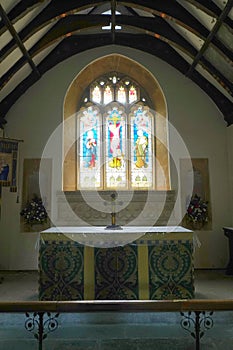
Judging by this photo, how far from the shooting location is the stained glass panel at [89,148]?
7.09 meters

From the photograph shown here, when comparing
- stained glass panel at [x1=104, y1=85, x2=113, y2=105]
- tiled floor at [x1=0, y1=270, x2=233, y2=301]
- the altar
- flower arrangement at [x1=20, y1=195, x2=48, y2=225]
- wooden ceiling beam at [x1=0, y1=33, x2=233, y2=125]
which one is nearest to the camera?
the altar

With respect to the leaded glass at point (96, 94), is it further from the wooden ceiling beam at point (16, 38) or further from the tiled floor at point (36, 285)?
the tiled floor at point (36, 285)

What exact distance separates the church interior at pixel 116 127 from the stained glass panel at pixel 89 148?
0.02 m

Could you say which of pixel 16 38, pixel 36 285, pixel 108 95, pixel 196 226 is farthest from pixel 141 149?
pixel 36 285

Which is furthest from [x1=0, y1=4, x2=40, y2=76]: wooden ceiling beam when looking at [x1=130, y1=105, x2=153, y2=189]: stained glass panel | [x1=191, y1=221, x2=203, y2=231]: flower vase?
[x1=191, y1=221, x2=203, y2=231]: flower vase

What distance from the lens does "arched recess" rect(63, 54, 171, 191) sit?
6980 mm

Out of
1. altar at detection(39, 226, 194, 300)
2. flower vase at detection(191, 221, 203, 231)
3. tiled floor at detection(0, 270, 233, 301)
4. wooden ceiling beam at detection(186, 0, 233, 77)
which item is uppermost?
wooden ceiling beam at detection(186, 0, 233, 77)

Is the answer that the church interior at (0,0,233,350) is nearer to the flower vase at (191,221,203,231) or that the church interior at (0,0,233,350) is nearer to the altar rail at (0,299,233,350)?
the flower vase at (191,221,203,231)

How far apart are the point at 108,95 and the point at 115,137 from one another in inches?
41.3

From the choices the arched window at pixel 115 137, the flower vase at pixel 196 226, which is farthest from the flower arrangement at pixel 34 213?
the flower vase at pixel 196 226

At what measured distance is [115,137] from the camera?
7.22 metres

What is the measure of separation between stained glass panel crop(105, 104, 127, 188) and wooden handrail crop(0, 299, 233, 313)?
5270 millimetres

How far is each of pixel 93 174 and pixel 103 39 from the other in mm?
2962

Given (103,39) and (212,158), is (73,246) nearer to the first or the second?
(212,158)
